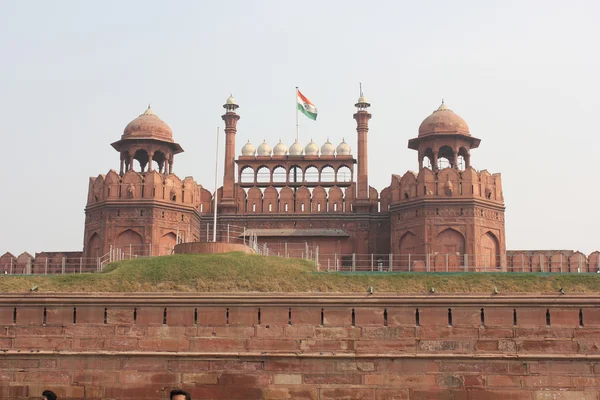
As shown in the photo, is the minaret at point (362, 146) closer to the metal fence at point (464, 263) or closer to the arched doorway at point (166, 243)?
the metal fence at point (464, 263)

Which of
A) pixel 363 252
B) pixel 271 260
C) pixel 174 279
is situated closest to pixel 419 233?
pixel 363 252

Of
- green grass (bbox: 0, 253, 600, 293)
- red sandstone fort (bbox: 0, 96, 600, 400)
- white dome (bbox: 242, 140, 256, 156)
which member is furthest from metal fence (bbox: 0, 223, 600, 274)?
red sandstone fort (bbox: 0, 96, 600, 400)

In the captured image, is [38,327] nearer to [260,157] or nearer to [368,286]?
[368,286]

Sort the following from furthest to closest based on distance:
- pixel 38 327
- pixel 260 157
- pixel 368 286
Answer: pixel 260 157 → pixel 368 286 → pixel 38 327

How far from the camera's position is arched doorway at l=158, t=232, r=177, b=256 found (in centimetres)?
3534

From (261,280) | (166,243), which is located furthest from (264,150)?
(261,280)

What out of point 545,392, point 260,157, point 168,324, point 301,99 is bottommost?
point 545,392

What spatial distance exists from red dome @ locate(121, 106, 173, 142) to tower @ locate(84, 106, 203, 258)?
4cm

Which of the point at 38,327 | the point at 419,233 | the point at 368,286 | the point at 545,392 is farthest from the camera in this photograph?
the point at 419,233

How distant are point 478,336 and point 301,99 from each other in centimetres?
1844

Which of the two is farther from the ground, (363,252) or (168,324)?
(363,252)

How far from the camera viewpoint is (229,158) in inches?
1559

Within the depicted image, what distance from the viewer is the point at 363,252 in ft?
121

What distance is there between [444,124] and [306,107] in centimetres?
615
